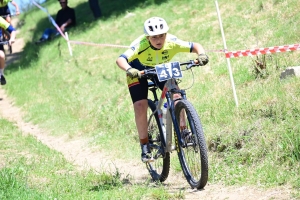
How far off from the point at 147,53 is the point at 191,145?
1.30 m

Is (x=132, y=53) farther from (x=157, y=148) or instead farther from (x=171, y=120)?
(x=157, y=148)

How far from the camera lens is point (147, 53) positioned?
643 centimetres

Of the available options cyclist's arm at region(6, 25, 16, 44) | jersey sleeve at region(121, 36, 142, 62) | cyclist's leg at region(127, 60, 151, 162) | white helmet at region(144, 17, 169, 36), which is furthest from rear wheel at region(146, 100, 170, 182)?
cyclist's arm at region(6, 25, 16, 44)

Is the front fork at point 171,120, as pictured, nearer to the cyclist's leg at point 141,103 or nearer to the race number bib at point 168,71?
the race number bib at point 168,71

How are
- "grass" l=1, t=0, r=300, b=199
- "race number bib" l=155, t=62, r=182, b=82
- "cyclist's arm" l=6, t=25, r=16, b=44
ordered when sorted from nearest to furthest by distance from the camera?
"race number bib" l=155, t=62, r=182, b=82, "grass" l=1, t=0, r=300, b=199, "cyclist's arm" l=6, t=25, r=16, b=44

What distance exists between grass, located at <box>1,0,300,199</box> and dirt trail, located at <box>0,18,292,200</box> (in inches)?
6.6

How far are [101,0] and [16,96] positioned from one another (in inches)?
343

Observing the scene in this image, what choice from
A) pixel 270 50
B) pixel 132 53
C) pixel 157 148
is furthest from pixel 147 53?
pixel 270 50

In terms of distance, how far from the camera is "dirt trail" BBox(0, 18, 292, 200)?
5539 mm

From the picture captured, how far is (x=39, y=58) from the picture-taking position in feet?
57.9

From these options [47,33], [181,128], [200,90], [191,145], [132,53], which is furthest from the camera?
[47,33]

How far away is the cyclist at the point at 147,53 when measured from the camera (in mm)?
6113

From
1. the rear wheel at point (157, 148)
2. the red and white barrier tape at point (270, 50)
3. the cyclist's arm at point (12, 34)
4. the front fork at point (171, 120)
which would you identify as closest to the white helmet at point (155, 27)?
the front fork at point (171, 120)

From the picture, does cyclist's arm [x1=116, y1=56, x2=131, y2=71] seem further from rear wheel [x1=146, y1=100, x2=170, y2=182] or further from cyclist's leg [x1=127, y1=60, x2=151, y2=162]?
rear wheel [x1=146, y1=100, x2=170, y2=182]
